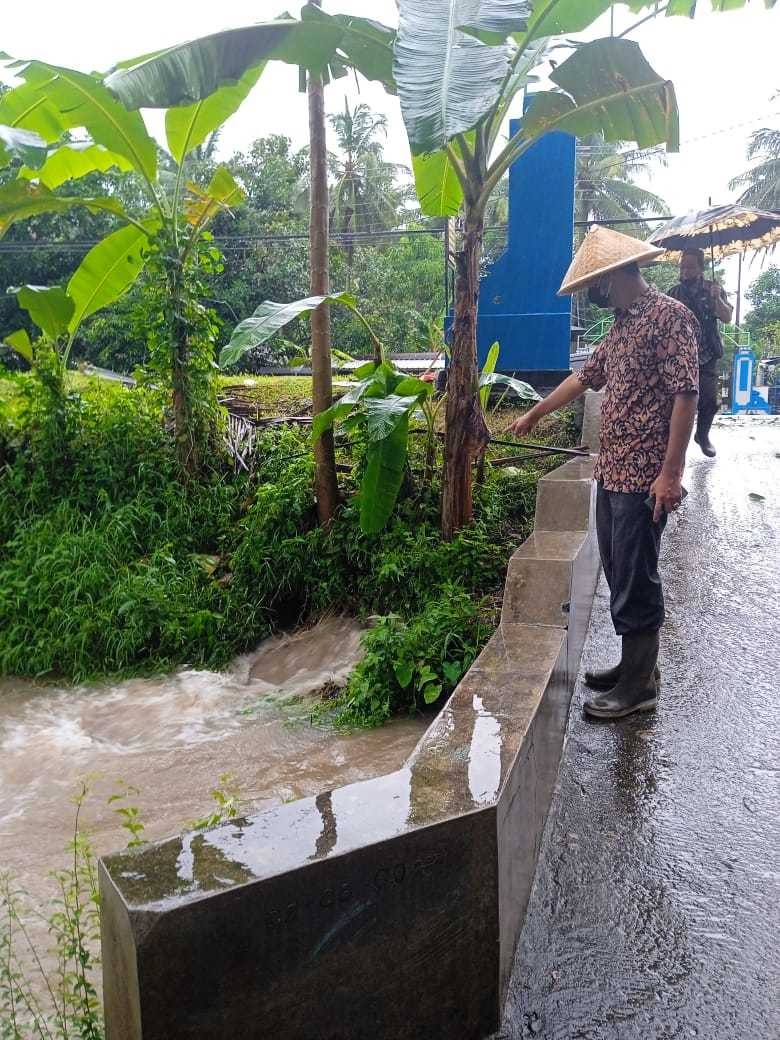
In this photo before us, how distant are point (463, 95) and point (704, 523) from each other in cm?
411

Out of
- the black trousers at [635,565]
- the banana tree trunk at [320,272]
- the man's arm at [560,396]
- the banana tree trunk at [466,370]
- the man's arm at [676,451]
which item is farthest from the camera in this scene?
the banana tree trunk at [320,272]

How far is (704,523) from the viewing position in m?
6.82

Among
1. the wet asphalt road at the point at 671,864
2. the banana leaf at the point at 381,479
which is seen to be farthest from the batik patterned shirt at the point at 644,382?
the banana leaf at the point at 381,479

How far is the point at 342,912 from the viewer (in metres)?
1.91

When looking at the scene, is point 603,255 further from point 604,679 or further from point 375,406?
point 375,406

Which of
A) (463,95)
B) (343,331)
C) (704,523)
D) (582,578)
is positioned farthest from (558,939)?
(343,331)

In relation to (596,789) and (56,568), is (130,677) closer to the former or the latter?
(56,568)

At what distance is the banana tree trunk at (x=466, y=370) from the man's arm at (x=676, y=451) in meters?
2.05

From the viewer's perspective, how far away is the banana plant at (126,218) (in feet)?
22.8

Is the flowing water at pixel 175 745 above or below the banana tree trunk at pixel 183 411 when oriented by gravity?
below

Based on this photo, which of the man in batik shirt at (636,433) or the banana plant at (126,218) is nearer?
the man in batik shirt at (636,433)

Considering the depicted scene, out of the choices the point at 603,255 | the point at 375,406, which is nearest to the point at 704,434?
the point at 375,406

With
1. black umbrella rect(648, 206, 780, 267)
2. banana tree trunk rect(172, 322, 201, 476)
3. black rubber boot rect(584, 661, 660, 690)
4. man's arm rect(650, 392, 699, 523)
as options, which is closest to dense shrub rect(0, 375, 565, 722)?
banana tree trunk rect(172, 322, 201, 476)

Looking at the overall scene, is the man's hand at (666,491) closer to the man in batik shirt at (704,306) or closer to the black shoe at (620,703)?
the black shoe at (620,703)
